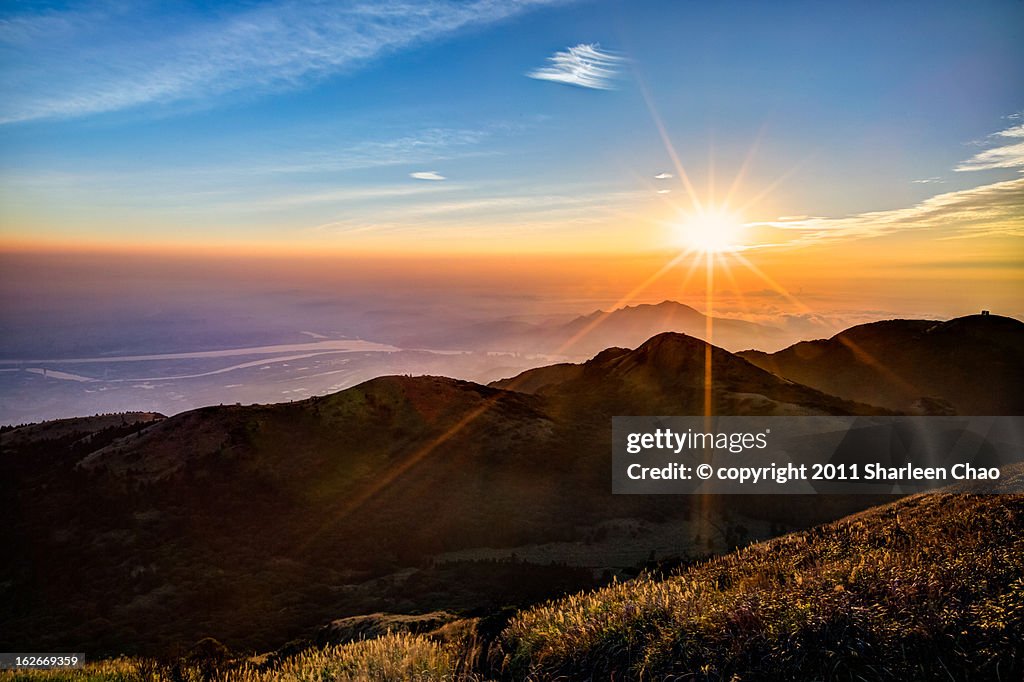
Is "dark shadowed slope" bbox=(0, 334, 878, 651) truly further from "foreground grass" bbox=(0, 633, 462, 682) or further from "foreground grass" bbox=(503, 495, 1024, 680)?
"foreground grass" bbox=(503, 495, 1024, 680)

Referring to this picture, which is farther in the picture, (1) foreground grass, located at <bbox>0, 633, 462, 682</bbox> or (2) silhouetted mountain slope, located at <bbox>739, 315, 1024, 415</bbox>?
(2) silhouetted mountain slope, located at <bbox>739, 315, 1024, 415</bbox>

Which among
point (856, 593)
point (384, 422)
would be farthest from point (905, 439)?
point (856, 593)

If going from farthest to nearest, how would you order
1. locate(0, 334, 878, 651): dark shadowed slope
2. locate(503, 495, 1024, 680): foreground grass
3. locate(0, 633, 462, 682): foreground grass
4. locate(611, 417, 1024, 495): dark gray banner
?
locate(611, 417, 1024, 495): dark gray banner < locate(0, 334, 878, 651): dark shadowed slope < locate(0, 633, 462, 682): foreground grass < locate(503, 495, 1024, 680): foreground grass

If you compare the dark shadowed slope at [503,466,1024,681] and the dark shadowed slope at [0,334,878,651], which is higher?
the dark shadowed slope at [503,466,1024,681]

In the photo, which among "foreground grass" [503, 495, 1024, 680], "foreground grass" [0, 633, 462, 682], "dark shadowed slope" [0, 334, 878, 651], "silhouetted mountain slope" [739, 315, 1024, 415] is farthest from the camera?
"silhouetted mountain slope" [739, 315, 1024, 415]

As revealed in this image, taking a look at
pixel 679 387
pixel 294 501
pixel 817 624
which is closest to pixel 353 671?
pixel 817 624

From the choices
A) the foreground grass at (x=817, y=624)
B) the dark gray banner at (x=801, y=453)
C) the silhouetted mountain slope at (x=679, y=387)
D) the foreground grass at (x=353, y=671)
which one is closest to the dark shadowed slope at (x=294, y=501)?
the silhouetted mountain slope at (x=679, y=387)

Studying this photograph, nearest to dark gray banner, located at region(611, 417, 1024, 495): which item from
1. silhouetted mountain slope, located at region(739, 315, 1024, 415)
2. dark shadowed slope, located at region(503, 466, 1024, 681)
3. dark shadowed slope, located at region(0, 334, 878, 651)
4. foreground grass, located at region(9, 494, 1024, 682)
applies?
dark shadowed slope, located at region(0, 334, 878, 651)
